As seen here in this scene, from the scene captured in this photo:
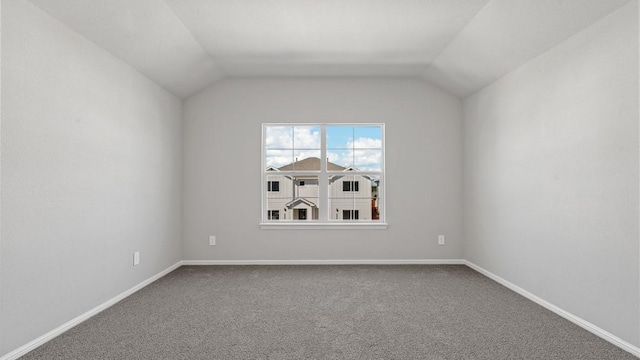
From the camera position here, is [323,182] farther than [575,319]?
Yes

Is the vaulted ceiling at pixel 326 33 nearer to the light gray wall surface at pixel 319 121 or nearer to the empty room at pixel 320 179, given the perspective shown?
the empty room at pixel 320 179

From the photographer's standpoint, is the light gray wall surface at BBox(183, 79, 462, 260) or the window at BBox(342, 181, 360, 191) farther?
the window at BBox(342, 181, 360, 191)

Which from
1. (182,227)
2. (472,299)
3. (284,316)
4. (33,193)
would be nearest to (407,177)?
(472,299)

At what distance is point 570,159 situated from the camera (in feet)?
8.44

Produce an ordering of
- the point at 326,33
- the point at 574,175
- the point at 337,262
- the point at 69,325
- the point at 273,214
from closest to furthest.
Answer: the point at 69,325 < the point at 574,175 < the point at 326,33 < the point at 337,262 < the point at 273,214

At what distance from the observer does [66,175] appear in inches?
95.0

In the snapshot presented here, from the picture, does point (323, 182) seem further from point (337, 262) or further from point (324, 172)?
point (337, 262)

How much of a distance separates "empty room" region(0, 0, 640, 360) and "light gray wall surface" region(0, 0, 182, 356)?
0.05 feet

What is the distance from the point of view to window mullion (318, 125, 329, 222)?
443 cm

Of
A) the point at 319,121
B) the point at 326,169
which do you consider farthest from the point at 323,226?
the point at 319,121

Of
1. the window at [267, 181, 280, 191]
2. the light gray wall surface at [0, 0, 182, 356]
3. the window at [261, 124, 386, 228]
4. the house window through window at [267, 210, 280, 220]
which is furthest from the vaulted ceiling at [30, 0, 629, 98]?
the house window through window at [267, 210, 280, 220]

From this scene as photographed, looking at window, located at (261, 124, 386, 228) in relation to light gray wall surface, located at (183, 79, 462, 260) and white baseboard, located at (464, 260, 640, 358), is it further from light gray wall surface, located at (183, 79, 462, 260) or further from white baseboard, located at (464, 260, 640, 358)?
white baseboard, located at (464, 260, 640, 358)

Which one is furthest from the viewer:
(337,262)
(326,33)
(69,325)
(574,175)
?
(337,262)

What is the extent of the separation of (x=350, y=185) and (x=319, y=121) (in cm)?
101
